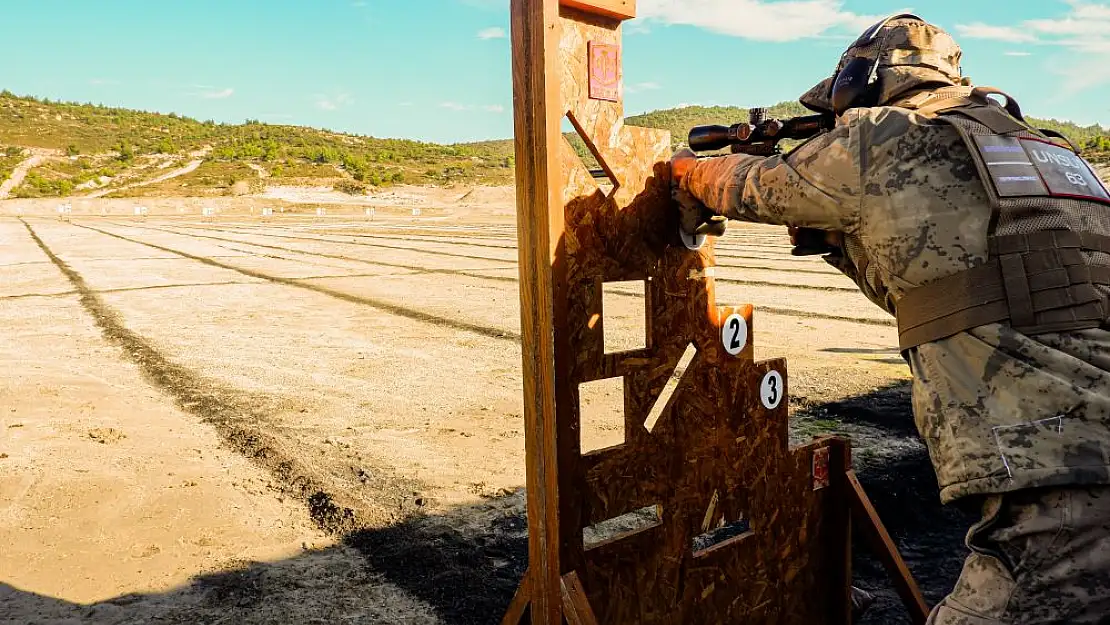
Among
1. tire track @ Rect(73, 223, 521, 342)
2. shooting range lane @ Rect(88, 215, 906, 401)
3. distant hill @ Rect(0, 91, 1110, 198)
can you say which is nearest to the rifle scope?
shooting range lane @ Rect(88, 215, 906, 401)

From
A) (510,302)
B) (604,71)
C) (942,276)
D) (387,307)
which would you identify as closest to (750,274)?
(510,302)

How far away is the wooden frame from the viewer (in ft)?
5.65

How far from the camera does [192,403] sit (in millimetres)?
4977

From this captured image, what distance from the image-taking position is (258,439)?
14.0 feet

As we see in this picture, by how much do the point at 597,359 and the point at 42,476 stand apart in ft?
10.5

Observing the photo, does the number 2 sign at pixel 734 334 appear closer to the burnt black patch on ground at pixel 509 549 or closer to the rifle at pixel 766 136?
the rifle at pixel 766 136

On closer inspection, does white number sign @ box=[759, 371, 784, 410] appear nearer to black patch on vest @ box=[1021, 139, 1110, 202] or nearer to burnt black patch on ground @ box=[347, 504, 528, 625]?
black patch on vest @ box=[1021, 139, 1110, 202]

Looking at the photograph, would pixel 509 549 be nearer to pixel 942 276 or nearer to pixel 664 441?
pixel 664 441

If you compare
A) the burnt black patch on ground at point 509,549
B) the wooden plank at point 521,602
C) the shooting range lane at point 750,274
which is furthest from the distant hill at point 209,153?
the wooden plank at point 521,602

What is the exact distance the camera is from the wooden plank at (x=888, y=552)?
2449 millimetres

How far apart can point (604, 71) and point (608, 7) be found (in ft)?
0.48

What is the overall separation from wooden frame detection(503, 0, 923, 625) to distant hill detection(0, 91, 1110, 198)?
4087 cm

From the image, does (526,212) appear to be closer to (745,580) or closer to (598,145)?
(598,145)

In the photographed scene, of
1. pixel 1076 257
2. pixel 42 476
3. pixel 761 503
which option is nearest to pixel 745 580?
pixel 761 503
